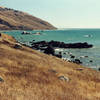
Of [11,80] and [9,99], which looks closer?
[9,99]

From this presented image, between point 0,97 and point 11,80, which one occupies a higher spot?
point 0,97

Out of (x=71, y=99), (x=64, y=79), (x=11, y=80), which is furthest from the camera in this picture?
(x=64, y=79)

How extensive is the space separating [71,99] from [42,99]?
143 cm

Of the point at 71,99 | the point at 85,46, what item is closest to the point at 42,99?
the point at 71,99

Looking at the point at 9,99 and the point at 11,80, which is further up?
the point at 9,99

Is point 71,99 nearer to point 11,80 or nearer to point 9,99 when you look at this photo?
Result: point 9,99

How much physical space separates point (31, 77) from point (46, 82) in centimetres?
145

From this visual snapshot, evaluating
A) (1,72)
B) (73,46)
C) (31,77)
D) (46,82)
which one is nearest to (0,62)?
(1,72)

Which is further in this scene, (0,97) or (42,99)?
(42,99)

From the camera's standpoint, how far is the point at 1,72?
1402cm

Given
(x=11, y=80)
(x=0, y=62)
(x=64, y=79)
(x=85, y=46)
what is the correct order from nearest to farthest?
(x=11, y=80) → (x=64, y=79) → (x=0, y=62) → (x=85, y=46)

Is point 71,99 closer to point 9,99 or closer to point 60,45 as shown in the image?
point 9,99

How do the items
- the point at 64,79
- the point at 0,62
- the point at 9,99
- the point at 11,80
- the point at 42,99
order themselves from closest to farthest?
1. the point at 9,99
2. the point at 42,99
3. the point at 11,80
4. the point at 64,79
5. the point at 0,62

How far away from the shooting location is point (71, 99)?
326 inches
